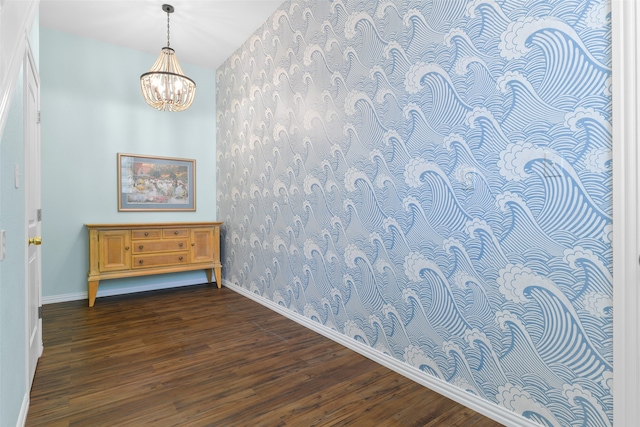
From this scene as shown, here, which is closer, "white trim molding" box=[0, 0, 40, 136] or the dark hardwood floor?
"white trim molding" box=[0, 0, 40, 136]

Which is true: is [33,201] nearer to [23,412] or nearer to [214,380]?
[23,412]

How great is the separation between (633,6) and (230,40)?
12.2 ft

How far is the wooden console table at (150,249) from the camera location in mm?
3633

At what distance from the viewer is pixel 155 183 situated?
432cm

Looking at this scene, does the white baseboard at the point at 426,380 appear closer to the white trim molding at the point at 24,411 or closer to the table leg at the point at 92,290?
the white trim molding at the point at 24,411

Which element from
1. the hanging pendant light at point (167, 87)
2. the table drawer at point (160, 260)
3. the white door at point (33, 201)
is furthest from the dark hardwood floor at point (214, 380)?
Result: the hanging pendant light at point (167, 87)

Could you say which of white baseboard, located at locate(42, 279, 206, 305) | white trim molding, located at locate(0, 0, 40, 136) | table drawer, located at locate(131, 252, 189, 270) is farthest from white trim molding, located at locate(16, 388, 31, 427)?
white baseboard, located at locate(42, 279, 206, 305)

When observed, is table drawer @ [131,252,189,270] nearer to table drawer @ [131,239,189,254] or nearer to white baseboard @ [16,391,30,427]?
table drawer @ [131,239,189,254]

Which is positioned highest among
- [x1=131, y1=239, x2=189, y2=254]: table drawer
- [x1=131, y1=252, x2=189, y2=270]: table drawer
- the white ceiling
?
the white ceiling

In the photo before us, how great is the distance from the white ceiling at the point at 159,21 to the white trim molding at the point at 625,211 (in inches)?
113

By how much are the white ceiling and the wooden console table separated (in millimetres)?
2164

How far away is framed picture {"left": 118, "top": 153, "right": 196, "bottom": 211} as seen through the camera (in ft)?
13.6

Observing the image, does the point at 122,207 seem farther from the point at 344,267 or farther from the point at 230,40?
the point at 344,267

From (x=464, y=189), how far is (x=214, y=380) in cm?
185
